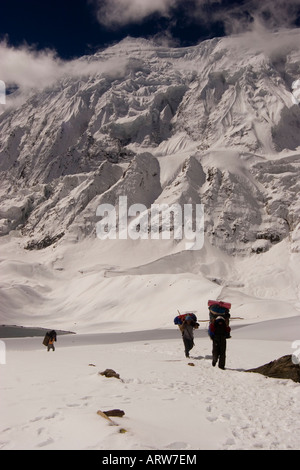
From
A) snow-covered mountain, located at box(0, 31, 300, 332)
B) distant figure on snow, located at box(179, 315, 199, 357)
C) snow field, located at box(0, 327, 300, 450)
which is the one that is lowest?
snow field, located at box(0, 327, 300, 450)

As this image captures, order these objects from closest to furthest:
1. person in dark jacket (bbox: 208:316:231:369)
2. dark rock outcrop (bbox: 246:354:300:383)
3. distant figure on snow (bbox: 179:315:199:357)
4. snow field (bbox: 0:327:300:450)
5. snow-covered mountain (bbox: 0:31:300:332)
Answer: snow field (bbox: 0:327:300:450) < dark rock outcrop (bbox: 246:354:300:383) < person in dark jacket (bbox: 208:316:231:369) < distant figure on snow (bbox: 179:315:199:357) < snow-covered mountain (bbox: 0:31:300:332)

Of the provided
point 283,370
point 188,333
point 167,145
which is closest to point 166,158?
point 167,145

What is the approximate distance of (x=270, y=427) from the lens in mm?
4965

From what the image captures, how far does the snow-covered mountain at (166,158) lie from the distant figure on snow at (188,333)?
40.9 meters

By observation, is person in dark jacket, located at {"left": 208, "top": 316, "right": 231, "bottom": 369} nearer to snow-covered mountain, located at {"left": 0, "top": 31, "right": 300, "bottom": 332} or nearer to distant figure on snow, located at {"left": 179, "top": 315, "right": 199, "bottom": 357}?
distant figure on snow, located at {"left": 179, "top": 315, "right": 199, "bottom": 357}

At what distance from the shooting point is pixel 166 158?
129625 mm

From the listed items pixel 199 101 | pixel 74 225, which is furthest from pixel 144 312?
pixel 199 101

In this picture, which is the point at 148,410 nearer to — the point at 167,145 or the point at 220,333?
the point at 220,333

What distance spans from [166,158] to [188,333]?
11964 cm

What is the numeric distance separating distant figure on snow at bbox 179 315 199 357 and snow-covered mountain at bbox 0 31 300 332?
134ft

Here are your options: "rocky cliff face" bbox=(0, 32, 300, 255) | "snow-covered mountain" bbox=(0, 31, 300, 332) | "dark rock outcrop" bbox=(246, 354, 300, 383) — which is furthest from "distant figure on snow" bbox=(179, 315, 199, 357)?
"rocky cliff face" bbox=(0, 32, 300, 255)

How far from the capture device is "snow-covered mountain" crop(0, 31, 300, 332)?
93.0m

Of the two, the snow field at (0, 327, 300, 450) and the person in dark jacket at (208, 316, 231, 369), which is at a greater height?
the person in dark jacket at (208, 316, 231, 369)
